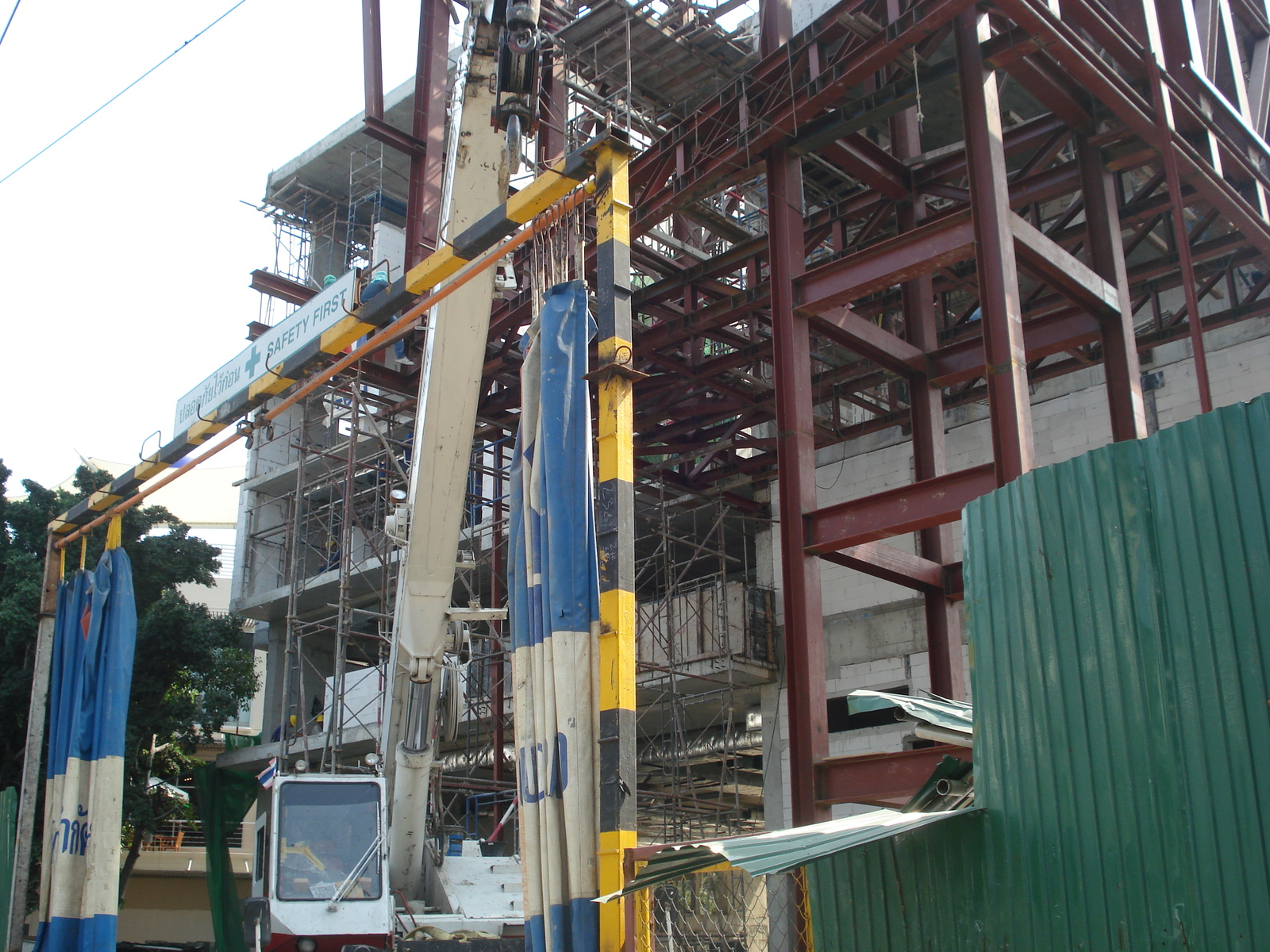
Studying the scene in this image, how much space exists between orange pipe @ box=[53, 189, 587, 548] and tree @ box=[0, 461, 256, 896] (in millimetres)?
9345

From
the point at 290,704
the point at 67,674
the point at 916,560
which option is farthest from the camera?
the point at 290,704

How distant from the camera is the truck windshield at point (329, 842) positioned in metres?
12.1

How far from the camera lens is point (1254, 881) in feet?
16.1

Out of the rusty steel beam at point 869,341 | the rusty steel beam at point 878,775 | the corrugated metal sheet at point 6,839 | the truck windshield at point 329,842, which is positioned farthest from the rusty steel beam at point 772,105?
the corrugated metal sheet at point 6,839

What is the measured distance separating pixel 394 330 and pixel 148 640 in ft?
58.8

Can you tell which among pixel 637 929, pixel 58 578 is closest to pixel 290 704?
pixel 58 578

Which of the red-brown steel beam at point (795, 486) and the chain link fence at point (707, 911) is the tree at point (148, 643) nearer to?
the chain link fence at point (707, 911)

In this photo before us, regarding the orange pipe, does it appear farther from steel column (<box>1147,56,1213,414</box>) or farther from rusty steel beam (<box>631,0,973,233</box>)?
steel column (<box>1147,56,1213,414</box>)

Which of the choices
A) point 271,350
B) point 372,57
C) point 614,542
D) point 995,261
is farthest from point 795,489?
point 372,57

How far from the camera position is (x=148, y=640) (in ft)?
86.4

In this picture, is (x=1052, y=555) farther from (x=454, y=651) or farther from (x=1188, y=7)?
(x=1188, y=7)

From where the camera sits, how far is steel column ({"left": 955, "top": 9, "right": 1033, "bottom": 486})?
11438 millimetres

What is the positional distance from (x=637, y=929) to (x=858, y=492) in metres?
16.4

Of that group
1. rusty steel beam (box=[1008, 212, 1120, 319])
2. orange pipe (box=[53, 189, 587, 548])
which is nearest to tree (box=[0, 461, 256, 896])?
orange pipe (box=[53, 189, 587, 548])
